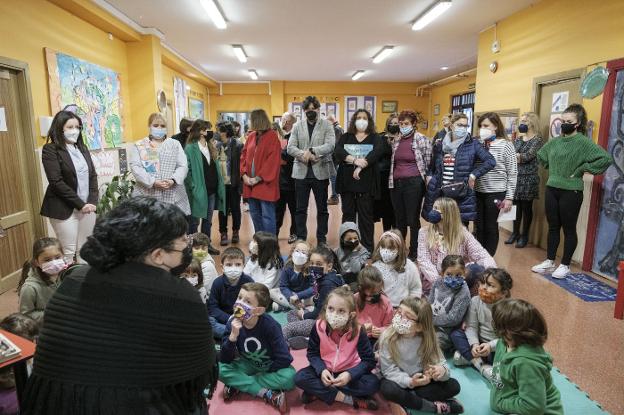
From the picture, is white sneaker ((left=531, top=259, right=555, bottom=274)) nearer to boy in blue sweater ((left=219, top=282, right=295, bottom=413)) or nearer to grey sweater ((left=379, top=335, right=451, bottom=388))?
grey sweater ((left=379, top=335, right=451, bottom=388))

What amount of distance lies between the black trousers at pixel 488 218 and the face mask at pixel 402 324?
2230mm

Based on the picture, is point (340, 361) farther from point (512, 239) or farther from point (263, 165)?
point (512, 239)

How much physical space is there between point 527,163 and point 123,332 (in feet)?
15.9

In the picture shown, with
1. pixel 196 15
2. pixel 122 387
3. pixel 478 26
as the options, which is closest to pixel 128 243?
pixel 122 387

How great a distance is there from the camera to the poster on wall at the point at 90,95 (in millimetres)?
4465

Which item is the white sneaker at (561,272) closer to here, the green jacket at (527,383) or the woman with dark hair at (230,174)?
the green jacket at (527,383)

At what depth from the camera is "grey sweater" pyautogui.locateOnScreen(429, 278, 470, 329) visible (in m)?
2.62

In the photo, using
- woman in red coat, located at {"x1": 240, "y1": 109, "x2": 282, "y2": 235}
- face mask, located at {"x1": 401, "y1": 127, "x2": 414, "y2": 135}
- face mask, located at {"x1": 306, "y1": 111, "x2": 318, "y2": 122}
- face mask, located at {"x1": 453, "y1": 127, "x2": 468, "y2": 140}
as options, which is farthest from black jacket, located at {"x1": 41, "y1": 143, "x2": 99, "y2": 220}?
face mask, located at {"x1": 453, "y1": 127, "x2": 468, "y2": 140}

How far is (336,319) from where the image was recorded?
2.14 meters

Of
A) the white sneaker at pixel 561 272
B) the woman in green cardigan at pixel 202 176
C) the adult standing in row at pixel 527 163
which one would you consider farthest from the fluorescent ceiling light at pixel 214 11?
the white sneaker at pixel 561 272

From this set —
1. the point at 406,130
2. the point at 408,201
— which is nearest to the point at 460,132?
the point at 406,130

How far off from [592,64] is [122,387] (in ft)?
15.7

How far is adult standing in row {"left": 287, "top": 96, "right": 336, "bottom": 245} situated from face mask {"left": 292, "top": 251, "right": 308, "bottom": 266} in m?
1.24

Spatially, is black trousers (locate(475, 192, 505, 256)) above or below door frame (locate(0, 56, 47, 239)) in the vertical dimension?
below
